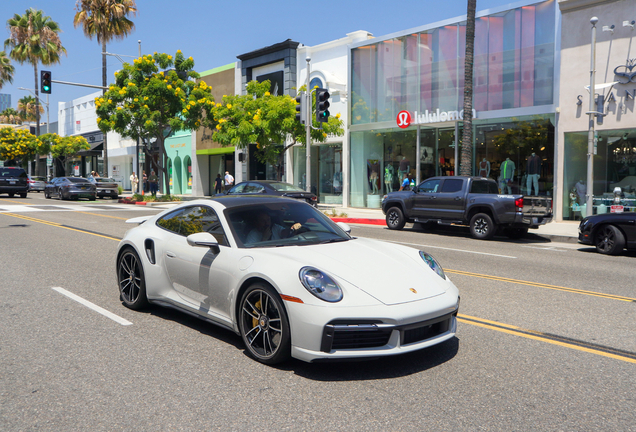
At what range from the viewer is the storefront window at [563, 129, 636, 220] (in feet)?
62.4

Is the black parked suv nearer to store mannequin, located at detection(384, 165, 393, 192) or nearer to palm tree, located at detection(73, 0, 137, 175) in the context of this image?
palm tree, located at detection(73, 0, 137, 175)

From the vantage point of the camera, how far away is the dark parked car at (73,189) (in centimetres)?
3391

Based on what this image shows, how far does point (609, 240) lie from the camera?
501 inches

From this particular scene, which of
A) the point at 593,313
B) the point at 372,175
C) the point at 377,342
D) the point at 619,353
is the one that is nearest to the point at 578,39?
the point at 372,175

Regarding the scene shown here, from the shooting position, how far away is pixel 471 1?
63.4ft

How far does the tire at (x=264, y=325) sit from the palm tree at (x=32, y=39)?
53.0 m

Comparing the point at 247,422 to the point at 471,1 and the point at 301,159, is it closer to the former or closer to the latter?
the point at 471,1

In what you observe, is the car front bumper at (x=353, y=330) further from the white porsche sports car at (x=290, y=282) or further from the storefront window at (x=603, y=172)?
the storefront window at (x=603, y=172)

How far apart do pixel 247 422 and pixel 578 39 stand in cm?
2046

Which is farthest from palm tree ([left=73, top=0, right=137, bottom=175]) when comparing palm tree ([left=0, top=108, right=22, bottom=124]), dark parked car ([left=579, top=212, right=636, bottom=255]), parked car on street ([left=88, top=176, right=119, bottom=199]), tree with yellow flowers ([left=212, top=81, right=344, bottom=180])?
palm tree ([left=0, top=108, right=22, bottom=124])

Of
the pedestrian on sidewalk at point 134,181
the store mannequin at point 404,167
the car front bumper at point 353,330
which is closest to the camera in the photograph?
the car front bumper at point 353,330

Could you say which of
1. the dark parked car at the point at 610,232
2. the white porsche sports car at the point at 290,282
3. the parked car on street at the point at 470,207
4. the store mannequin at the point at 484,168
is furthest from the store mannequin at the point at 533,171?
the white porsche sports car at the point at 290,282

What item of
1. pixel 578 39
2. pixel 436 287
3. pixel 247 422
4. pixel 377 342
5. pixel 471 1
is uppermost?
pixel 471 1

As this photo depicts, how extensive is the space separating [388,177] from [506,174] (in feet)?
21.3
